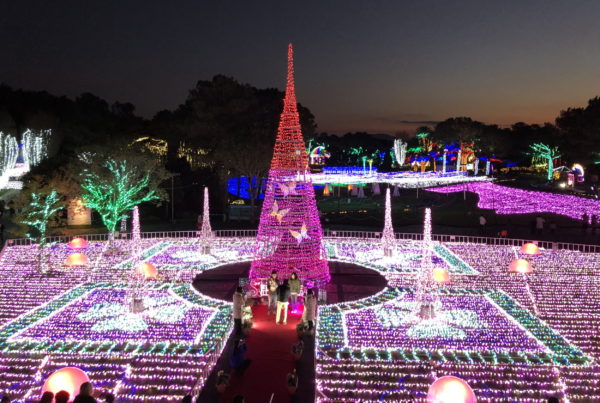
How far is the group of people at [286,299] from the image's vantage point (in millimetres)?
10188

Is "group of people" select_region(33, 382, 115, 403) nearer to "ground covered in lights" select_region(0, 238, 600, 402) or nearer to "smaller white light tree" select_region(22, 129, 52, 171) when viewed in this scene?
"ground covered in lights" select_region(0, 238, 600, 402)

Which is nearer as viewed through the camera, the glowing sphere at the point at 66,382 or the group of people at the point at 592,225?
the glowing sphere at the point at 66,382

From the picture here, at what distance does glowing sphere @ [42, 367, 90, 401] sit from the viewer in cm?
716

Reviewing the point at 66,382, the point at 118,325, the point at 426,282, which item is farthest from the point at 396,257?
the point at 66,382

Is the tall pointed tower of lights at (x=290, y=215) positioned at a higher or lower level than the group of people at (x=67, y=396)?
higher

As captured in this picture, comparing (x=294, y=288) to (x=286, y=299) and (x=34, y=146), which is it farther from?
(x=34, y=146)

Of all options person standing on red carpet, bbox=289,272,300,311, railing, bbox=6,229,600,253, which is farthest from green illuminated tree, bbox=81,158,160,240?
person standing on red carpet, bbox=289,272,300,311

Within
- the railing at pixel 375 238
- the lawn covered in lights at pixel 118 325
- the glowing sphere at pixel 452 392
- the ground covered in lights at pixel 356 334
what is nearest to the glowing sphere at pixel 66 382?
the ground covered in lights at pixel 356 334

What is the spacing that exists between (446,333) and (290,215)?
6.03 m

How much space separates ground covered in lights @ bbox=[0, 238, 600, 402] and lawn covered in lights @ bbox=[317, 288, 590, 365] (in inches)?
1.7

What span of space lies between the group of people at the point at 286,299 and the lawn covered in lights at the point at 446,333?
814 mm

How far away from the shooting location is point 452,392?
682 cm

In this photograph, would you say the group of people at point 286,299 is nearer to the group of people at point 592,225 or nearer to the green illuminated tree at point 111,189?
the green illuminated tree at point 111,189

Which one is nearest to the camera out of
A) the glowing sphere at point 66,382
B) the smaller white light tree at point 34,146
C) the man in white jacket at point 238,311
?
the glowing sphere at point 66,382
